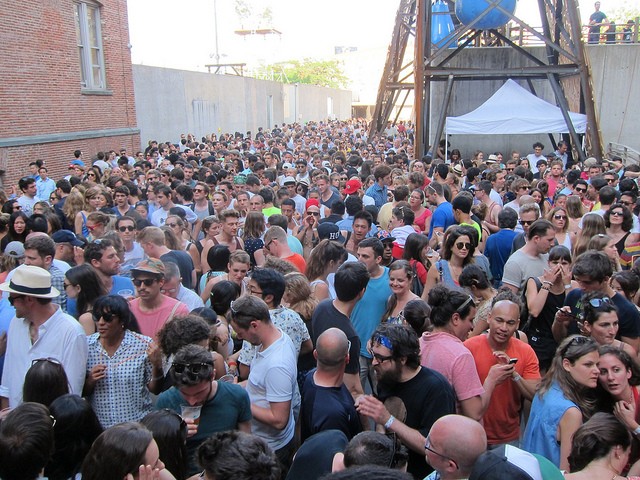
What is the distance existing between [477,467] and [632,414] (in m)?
1.44

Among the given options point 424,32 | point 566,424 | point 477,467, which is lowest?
point 566,424

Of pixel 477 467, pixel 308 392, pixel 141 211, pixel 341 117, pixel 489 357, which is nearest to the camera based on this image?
pixel 477 467

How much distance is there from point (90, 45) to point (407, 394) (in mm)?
18969

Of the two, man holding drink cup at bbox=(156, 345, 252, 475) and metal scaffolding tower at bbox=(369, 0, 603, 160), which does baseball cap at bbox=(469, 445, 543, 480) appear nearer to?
man holding drink cup at bbox=(156, 345, 252, 475)

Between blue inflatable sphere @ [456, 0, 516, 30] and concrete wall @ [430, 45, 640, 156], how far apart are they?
10.9 feet

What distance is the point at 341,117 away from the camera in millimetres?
63656

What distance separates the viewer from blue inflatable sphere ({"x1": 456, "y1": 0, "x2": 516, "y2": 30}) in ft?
56.1

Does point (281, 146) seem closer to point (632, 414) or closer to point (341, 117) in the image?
point (632, 414)

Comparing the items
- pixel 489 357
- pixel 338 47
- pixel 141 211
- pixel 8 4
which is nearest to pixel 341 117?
pixel 8 4

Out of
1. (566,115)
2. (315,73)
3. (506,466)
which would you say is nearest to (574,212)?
(506,466)

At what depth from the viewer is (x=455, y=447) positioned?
2496 mm

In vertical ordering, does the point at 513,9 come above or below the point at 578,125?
above

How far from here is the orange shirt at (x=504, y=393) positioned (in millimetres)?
3848

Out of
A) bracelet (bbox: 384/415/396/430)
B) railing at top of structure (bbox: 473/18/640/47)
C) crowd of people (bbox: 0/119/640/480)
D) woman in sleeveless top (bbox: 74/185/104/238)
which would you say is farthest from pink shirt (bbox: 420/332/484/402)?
railing at top of structure (bbox: 473/18/640/47)
